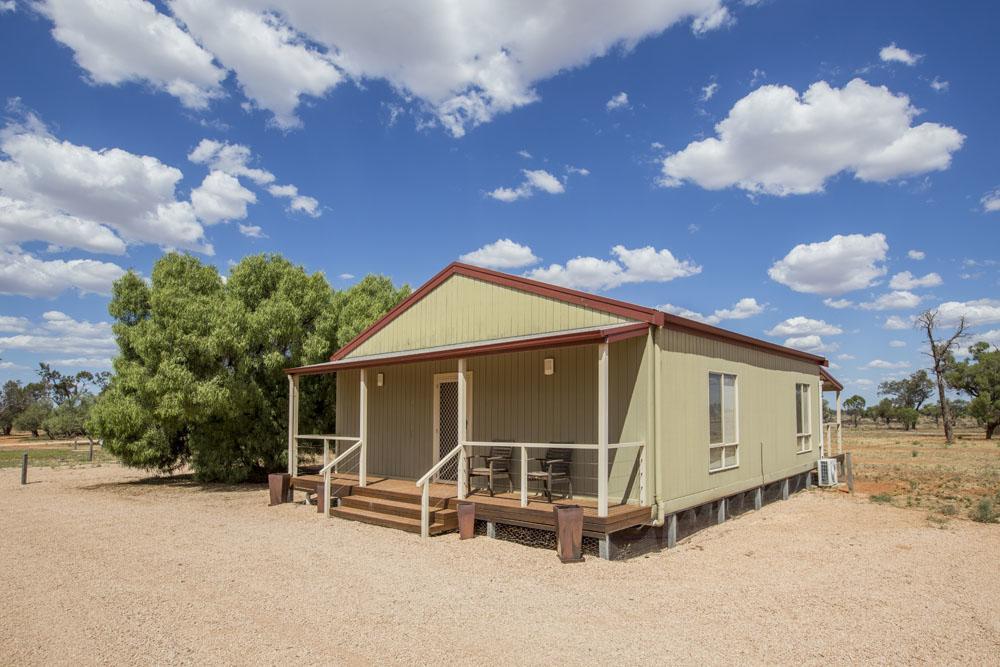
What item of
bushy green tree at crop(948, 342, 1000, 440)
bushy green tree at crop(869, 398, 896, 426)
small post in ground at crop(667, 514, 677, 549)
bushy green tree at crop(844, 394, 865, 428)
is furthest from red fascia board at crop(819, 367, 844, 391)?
bushy green tree at crop(844, 394, 865, 428)

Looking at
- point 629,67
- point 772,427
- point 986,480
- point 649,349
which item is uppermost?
point 629,67

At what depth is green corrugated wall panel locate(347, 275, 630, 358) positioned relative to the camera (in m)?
9.98

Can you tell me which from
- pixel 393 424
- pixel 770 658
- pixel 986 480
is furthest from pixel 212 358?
pixel 986 480

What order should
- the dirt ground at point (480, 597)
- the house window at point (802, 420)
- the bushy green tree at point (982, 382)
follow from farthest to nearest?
the bushy green tree at point (982, 382)
the house window at point (802, 420)
the dirt ground at point (480, 597)

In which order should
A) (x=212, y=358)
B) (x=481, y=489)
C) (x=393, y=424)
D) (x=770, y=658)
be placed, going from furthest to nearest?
(x=212, y=358) < (x=393, y=424) < (x=481, y=489) < (x=770, y=658)

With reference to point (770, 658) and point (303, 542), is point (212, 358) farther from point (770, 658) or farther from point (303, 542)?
point (770, 658)

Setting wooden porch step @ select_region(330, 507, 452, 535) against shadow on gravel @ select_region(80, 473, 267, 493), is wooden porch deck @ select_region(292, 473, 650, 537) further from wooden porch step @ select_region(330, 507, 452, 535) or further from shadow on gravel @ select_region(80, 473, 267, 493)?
shadow on gravel @ select_region(80, 473, 267, 493)

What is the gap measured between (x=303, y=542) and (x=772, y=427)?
919 centimetres

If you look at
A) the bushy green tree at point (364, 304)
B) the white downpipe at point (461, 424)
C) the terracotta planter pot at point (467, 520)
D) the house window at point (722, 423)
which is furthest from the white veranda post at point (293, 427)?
the house window at point (722, 423)

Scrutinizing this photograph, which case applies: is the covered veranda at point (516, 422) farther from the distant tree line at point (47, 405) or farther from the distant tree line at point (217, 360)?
the distant tree line at point (47, 405)

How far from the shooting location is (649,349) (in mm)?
8641

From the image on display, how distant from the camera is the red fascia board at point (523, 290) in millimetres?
8773

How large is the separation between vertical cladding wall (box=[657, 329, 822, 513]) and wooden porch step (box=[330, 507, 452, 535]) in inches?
128

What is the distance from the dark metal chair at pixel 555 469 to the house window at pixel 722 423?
7.94 feet
